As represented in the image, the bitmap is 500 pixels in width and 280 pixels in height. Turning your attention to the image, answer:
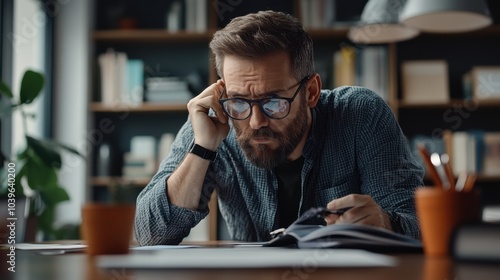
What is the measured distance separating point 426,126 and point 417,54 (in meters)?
0.44

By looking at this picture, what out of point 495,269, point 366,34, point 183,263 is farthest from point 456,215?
point 366,34

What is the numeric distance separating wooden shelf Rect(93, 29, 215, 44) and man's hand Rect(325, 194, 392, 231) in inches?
113

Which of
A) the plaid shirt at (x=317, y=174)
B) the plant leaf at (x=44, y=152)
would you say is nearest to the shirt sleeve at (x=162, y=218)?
the plaid shirt at (x=317, y=174)

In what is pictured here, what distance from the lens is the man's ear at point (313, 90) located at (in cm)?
183

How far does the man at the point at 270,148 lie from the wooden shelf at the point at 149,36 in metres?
2.23

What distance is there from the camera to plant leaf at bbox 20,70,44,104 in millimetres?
2691

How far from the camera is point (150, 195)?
→ 5.78 ft

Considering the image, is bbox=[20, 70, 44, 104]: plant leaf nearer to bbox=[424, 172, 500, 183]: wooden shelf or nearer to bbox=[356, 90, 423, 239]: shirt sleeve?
bbox=[356, 90, 423, 239]: shirt sleeve

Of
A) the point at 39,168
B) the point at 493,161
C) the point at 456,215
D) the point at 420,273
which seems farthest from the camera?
the point at 493,161

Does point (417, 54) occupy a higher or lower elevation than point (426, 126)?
higher

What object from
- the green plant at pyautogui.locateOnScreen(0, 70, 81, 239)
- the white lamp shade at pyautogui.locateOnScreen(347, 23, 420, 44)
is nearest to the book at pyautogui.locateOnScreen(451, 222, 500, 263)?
the green plant at pyautogui.locateOnScreen(0, 70, 81, 239)

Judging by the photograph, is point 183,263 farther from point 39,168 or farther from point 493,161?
point 493,161

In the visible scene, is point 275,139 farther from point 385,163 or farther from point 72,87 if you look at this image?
point 72,87

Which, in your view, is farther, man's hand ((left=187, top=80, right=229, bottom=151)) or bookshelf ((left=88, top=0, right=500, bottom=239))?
bookshelf ((left=88, top=0, right=500, bottom=239))
